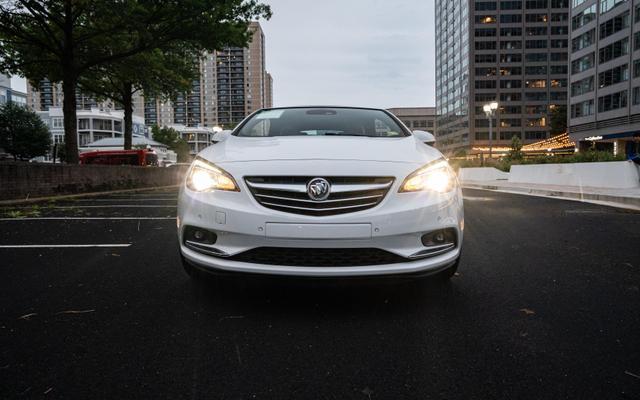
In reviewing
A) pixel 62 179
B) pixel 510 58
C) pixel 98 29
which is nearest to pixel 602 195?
pixel 62 179

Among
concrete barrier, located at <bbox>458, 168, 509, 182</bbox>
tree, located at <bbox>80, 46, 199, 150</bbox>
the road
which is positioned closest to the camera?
the road

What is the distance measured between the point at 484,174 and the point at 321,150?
26.4 metres

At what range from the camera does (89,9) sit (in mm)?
14922

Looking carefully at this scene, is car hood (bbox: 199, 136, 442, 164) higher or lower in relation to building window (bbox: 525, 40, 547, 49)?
lower

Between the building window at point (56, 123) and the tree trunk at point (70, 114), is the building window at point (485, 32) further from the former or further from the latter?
the building window at point (56, 123)

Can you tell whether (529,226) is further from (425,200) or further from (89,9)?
(89,9)

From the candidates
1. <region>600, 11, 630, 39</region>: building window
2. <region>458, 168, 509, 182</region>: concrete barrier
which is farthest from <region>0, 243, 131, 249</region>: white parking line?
<region>600, 11, 630, 39</region>: building window

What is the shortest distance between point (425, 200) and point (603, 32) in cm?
5858

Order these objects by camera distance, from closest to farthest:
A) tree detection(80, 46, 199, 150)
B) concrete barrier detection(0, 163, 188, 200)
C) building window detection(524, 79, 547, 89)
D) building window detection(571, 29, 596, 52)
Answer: concrete barrier detection(0, 163, 188, 200) < tree detection(80, 46, 199, 150) < building window detection(571, 29, 596, 52) < building window detection(524, 79, 547, 89)

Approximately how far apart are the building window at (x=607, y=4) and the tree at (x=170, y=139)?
251ft

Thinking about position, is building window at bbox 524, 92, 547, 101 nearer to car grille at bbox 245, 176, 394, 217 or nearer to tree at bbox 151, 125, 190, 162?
tree at bbox 151, 125, 190, 162

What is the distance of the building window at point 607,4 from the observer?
1806 inches

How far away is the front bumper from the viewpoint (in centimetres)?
246

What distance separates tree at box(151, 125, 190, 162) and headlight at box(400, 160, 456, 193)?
95703 millimetres
